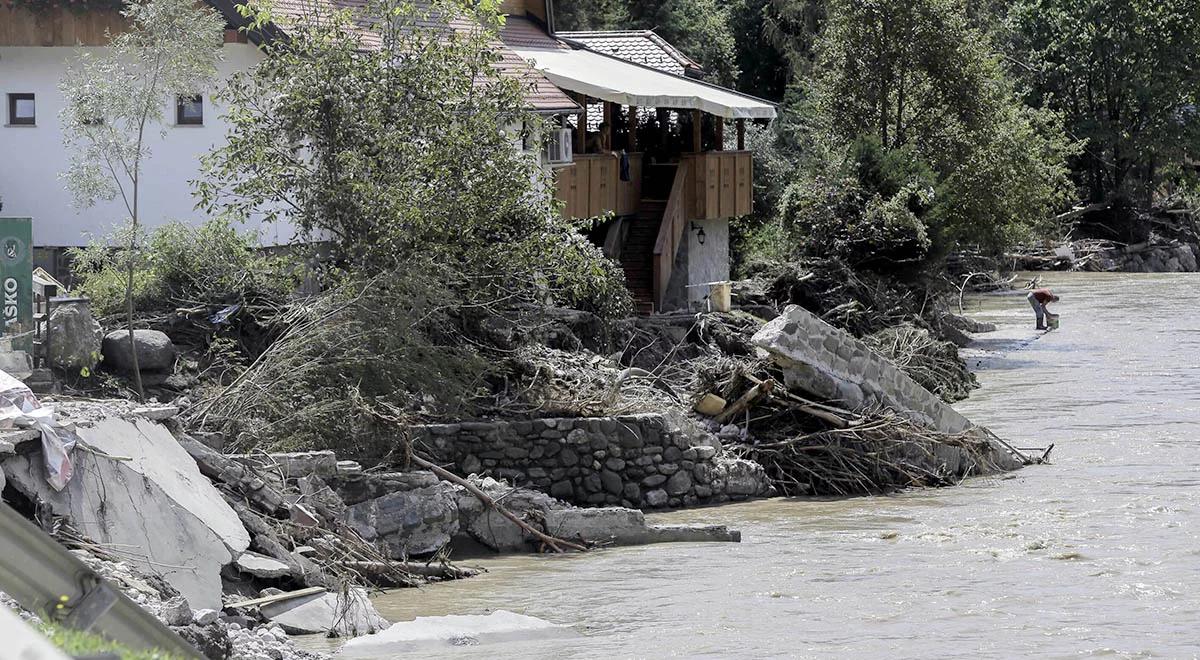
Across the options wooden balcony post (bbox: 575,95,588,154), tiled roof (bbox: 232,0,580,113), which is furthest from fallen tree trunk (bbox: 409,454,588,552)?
wooden balcony post (bbox: 575,95,588,154)

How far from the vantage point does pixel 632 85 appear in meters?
28.0

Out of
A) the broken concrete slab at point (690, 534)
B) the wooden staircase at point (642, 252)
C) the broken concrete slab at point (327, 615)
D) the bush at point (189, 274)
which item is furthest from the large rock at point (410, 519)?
the wooden staircase at point (642, 252)

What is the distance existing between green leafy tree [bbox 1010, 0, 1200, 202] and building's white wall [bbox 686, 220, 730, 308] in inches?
1092

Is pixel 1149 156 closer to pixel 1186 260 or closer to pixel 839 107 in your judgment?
pixel 1186 260

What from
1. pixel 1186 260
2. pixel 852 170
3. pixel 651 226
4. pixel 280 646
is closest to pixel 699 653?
pixel 280 646

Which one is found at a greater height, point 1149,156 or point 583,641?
point 1149,156

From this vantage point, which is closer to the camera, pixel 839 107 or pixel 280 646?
pixel 280 646

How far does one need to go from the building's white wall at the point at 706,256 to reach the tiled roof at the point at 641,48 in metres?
5.14

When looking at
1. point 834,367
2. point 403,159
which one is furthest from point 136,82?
point 834,367

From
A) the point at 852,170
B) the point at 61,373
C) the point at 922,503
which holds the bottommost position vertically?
the point at 922,503

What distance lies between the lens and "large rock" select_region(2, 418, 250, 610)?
35.0ft

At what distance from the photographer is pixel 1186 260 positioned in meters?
57.1

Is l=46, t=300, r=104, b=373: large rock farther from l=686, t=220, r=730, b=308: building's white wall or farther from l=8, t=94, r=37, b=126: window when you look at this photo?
l=686, t=220, r=730, b=308: building's white wall

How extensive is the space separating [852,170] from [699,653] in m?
23.8
